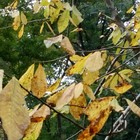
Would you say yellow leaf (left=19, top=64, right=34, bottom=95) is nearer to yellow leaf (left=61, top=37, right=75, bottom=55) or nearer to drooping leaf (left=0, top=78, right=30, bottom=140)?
yellow leaf (left=61, top=37, right=75, bottom=55)

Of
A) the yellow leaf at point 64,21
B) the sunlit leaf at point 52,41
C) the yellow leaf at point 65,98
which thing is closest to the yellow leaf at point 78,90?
the yellow leaf at point 65,98

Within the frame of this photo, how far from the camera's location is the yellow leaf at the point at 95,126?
52 cm

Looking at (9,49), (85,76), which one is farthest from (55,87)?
(9,49)

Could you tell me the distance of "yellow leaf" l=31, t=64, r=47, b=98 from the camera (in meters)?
0.54

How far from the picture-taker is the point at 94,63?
57 cm

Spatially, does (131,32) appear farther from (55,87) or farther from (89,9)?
(89,9)

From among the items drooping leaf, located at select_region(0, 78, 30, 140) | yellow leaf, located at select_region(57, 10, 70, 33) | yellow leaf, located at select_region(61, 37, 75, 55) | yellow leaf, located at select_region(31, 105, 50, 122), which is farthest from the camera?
yellow leaf, located at select_region(57, 10, 70, 33)

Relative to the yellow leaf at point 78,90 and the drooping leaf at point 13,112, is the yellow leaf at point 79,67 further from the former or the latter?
the drooping leaf at point 13,112

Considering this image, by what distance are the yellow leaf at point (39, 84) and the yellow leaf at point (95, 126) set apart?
0.25 feet

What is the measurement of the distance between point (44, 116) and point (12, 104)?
177 mm

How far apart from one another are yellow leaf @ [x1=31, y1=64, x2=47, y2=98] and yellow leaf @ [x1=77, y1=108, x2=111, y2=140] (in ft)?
0.25

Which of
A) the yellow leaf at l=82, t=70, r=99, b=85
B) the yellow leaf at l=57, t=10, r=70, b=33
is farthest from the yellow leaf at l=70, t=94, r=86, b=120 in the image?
the yellow leaf at l=57, t=10, r=70, b=33

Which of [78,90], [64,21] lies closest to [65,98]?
[78,90]

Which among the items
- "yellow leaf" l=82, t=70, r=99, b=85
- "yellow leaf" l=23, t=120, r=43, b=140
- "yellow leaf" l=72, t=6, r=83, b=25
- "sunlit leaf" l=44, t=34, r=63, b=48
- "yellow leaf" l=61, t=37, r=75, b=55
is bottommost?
"yellow leaf" l=82, t=70, r=99, b=85
